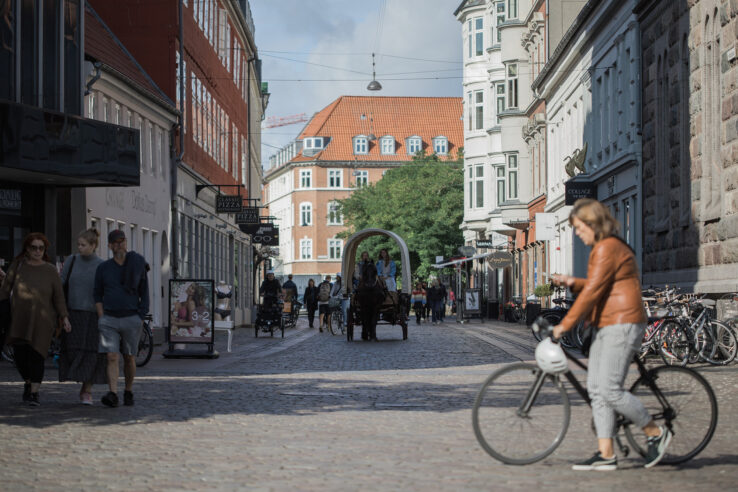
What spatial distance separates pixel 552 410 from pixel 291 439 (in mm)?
2520

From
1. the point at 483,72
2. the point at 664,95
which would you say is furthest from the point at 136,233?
the point at 483,72

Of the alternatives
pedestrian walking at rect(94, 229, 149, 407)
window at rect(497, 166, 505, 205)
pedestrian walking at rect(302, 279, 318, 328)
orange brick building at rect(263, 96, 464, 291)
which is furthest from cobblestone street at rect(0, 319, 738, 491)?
orange brick building at rect(263, 96, 464, 291)

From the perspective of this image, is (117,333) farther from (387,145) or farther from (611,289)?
(387,145)

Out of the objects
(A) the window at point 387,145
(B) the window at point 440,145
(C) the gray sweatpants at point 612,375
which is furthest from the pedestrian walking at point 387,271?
(A) the window at point 387,145

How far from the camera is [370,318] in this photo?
30484 mm

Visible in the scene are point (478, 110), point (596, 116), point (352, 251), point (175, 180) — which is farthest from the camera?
point (478, 110)

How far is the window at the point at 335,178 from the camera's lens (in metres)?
124

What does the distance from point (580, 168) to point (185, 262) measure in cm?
1234

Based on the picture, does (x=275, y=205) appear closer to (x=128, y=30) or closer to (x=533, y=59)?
(x=533, y=59)

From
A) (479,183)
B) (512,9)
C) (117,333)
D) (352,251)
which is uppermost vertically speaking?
(512,9)

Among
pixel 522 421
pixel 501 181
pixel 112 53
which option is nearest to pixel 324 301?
pixel 112 53

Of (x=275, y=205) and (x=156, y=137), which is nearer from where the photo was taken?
(x=156, y=137)

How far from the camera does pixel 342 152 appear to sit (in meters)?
124

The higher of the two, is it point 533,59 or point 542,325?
point 533,59
